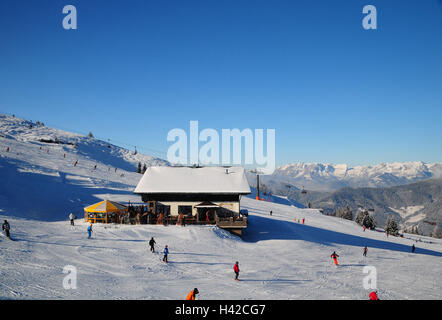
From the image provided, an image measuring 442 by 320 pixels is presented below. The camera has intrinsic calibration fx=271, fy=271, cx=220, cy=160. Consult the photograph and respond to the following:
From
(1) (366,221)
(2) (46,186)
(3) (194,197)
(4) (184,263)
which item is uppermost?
(2) (46,186)

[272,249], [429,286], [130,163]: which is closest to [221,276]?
[272,249]

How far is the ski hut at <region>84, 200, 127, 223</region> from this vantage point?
96.5ft

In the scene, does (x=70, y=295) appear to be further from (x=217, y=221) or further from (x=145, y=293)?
(x=217, y=221)

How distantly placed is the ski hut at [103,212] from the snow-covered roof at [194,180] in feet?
12.3

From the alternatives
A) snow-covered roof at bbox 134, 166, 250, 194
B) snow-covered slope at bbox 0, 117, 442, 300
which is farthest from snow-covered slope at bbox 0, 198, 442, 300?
snow-covered roof at bbox 134, 166, 250, 194

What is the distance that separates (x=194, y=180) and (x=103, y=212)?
37.3 ft

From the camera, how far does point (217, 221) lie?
99.1 feet

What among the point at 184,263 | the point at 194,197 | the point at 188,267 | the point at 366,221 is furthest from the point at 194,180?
the point at 366,221

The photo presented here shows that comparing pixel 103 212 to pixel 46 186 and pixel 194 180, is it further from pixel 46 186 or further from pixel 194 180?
pixel 46 186

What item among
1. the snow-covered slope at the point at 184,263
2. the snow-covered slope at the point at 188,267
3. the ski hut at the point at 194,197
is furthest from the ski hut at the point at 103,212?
the ski hut at the point at 194,197

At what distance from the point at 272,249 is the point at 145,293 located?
16.3 metres

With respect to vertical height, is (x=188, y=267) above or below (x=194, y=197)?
below

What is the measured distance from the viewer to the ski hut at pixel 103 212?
29.4 m

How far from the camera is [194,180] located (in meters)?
35.2
